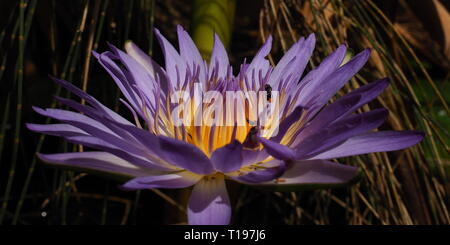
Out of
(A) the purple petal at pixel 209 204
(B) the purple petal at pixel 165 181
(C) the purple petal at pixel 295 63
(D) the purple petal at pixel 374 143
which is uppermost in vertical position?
(C) the purple petal at pixel 295 63

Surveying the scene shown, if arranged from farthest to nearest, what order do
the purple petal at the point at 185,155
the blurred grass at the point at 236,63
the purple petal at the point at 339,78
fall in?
the blurred grass at the point at 236,63 < the purple petal at the point at 339,78 < the purple petal at the point at 185,155

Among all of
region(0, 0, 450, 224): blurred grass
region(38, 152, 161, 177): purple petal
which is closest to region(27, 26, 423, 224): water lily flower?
region(38, 152, 161, 177): purple petal

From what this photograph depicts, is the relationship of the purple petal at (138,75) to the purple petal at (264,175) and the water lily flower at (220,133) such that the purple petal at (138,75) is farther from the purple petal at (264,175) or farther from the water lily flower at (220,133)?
the purple petal at (264,175)

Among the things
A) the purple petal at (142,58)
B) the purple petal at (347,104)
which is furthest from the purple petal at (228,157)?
the purple petal at (142,58)

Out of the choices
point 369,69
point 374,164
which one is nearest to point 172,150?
point 374,164

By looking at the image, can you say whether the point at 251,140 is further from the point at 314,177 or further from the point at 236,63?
the point at 236,63

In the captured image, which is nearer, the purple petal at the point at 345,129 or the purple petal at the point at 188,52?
the purple petal at the point at 345,129

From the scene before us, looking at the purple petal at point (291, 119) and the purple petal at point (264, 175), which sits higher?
the purple petal at point (291, 119)
